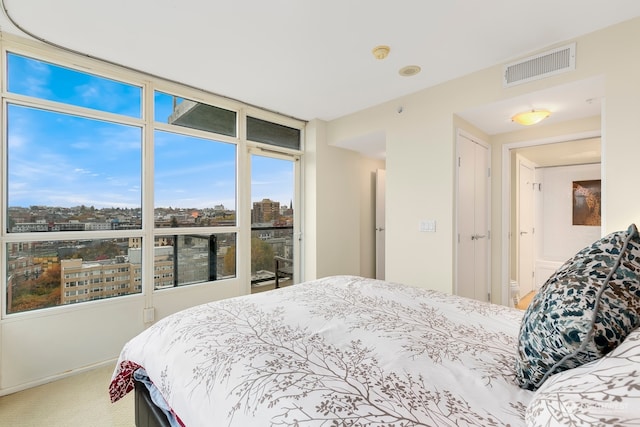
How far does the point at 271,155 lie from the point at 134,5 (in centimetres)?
210

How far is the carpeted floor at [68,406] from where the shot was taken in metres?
1.78

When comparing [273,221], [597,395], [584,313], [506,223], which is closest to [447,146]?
[506,223]

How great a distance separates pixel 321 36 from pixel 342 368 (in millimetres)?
2226

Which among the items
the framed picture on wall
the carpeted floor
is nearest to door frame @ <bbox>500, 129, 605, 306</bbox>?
the framed picture on wall

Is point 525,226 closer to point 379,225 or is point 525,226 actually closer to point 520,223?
point 520,223

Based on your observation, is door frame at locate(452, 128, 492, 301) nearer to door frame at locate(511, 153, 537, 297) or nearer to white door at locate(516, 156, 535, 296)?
door frame at locate(511, 153, 537, 297)

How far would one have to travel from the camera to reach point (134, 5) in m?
1.86

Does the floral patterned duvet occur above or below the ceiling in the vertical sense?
below

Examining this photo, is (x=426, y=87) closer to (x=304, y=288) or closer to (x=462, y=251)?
(x=462, y=251)

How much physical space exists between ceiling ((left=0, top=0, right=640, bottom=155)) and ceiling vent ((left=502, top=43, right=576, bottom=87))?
76 mm

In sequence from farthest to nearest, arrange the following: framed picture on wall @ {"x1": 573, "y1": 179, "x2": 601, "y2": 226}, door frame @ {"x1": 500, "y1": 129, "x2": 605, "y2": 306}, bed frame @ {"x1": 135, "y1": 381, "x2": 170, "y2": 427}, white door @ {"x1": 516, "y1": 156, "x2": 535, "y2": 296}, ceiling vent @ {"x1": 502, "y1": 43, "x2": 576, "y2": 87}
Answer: framed picture on wall @ {"x1": 573, "y1": 179, "x2": 601, "y2": 226} → white door @ {"x1": 516, "y1": 156, "x2": 535, "y2": 296} → door frame @ {"x1": 500, "y1": 129, "x2": 605, "y2": 306} → ceiling vent @ {"x1": 502, "y1": 43, "x2": 576, "y2": 87} → bed frame @ {"x1": 135, "y1": 381, "x2": 170, "y2": 427}

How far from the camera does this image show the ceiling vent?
2211 millimetres

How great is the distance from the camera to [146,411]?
4.39 ft

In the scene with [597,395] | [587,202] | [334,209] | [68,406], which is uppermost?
[587,202]
